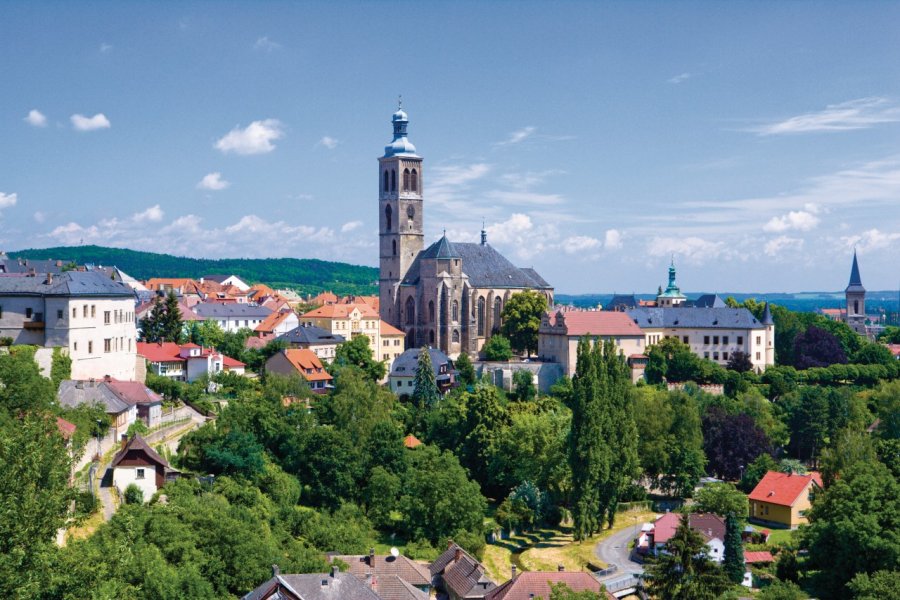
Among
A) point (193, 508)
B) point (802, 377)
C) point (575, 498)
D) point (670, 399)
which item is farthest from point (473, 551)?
point (802, 377)

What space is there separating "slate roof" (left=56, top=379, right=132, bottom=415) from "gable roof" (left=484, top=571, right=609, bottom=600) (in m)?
20.6

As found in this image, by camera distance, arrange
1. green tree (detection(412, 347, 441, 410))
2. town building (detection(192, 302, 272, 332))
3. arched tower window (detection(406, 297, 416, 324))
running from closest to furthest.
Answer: green tree (detection(412, 347, 441, 410)) < arched tower window (detection(406, 297, 416, 324)) < town building (detection(192, 302, 272, 332))

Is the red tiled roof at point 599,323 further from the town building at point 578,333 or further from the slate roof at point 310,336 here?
the slate roof at point 310,336

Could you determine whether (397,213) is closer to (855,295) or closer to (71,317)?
(71,317)

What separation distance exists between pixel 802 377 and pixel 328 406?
154ft

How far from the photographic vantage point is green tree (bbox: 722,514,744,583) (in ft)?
155

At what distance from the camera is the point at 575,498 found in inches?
2222

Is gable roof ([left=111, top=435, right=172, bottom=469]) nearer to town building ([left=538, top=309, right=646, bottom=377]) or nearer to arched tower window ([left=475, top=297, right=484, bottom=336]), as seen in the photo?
town building ([left=538, top=309, right=646, bottom=377])

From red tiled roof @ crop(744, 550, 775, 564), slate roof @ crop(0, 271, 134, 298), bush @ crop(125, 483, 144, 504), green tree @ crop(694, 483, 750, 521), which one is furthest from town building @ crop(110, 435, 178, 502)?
green tree @ crop(694, 483, 750, 521)

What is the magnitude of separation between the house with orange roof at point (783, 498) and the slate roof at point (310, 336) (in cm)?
3804

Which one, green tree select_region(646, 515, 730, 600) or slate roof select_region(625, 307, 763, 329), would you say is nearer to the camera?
green tree select_region(646, 515, 730, 600)

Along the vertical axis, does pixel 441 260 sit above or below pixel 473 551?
above

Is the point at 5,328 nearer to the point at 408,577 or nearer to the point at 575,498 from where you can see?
the point at 408,577

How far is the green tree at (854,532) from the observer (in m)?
43.6
